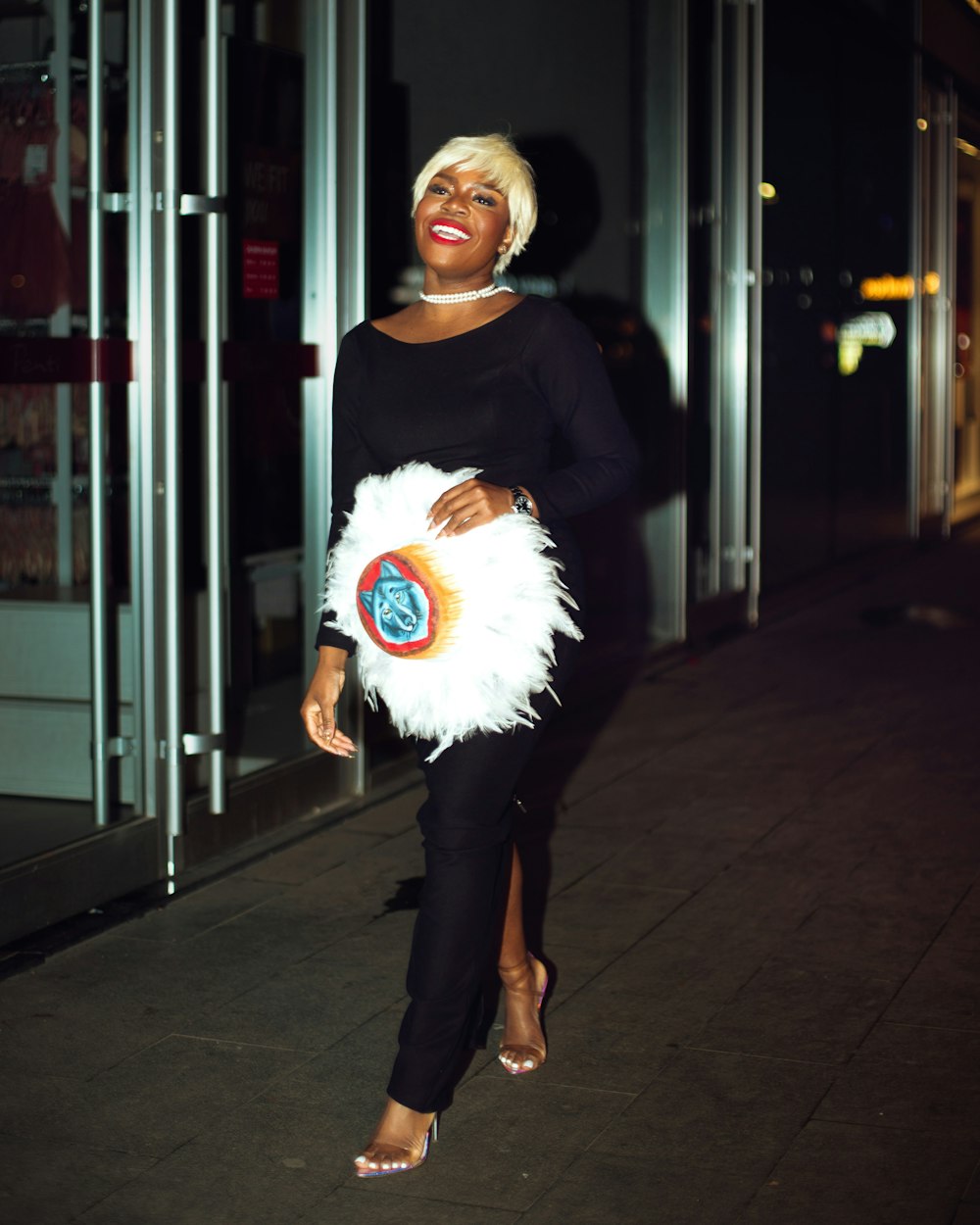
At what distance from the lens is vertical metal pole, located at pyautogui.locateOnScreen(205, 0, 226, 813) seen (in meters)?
5.35

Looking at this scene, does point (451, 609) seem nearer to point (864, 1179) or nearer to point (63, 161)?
point (864, 1179)

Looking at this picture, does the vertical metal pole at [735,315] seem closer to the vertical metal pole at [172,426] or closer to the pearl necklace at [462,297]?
the vertical metal pole at [172,426]

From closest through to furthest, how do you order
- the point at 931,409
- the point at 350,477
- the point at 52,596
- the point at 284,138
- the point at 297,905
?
the point at 350,477 → the point at 297,905 → the point at 52,596 → the point at 284,138 → the point at 931,409

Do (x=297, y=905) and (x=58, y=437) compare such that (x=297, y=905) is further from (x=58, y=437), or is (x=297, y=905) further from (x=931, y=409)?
(x=931, y=409)

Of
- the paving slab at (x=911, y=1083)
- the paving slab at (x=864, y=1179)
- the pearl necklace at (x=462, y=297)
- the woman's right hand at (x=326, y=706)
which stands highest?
the pearl necklace at (x=462, y=297)

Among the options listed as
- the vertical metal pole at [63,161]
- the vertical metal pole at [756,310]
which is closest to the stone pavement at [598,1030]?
the vertical metal pole at [63,161]

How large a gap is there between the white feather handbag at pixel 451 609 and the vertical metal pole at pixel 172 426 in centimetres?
192

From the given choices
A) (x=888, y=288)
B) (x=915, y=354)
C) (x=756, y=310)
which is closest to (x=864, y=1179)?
(x=756, y=310)

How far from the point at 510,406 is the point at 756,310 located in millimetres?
7525

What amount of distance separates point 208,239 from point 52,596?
121 centimetres

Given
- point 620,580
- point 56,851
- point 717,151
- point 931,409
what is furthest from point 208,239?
point 931,409

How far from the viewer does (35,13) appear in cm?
502

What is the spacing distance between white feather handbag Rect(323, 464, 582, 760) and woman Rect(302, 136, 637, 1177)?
90 mm

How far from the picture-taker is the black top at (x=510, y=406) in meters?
3.48
